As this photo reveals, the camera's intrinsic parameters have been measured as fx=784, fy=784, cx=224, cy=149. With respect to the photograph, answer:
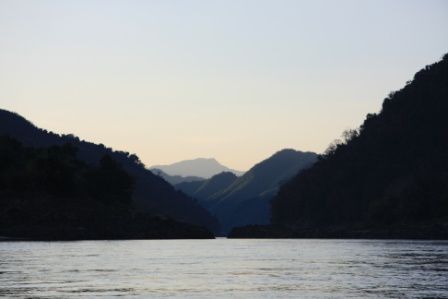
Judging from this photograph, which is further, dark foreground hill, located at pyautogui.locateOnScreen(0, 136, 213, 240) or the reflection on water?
dark foreground hill, located at pyautogui.locateOnScreen(0, 136, 213, 240)

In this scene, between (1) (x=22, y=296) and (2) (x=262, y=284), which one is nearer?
(1) (x=22, y=296)

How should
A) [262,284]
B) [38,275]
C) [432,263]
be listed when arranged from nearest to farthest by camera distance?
1. [262,284]
2. [38,275]
3. [432,263]

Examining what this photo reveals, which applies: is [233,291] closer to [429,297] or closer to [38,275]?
[429,297]

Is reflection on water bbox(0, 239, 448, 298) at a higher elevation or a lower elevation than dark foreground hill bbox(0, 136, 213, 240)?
lower

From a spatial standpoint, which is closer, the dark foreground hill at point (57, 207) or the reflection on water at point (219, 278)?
the reflection on water at point (219, 278)

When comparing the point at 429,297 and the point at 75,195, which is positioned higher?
the point at 75,195

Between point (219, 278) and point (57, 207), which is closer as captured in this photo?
point (219, 278)

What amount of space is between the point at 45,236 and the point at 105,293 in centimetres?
11828

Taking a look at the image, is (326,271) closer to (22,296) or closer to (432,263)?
(432,263)

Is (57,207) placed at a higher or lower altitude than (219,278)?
higher

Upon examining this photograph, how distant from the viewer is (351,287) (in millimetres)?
53281

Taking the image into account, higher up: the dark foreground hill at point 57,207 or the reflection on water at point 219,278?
the dark foreground hill at point 57,207

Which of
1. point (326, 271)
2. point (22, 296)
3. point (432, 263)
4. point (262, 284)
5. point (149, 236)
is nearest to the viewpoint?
point (22, 296)

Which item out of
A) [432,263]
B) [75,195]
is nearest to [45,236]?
[75,195]
